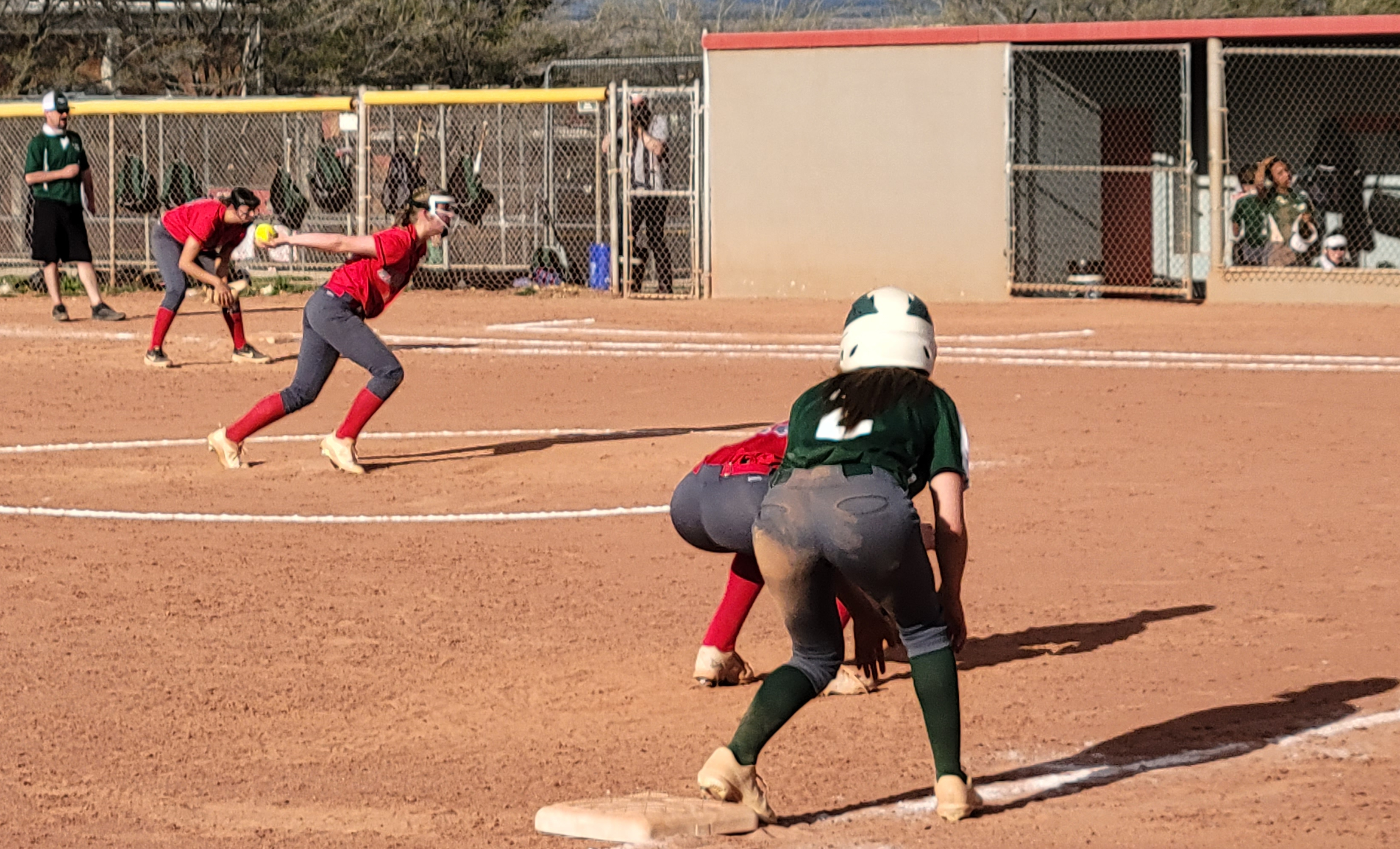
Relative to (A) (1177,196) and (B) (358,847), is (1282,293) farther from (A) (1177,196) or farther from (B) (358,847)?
(B) (358,847)

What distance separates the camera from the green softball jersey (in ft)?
16.4

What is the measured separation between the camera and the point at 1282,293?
22.3m

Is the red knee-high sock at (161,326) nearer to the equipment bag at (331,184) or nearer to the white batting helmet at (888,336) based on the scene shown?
the equipment bag at (331,184)

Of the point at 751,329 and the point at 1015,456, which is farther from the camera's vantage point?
the point at 751,329

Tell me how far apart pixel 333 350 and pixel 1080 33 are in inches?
534

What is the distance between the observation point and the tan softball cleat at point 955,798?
5090 millimetres

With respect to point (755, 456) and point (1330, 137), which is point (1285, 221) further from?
point (755, 456)

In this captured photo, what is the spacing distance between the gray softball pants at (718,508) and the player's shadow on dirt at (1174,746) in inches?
43.3

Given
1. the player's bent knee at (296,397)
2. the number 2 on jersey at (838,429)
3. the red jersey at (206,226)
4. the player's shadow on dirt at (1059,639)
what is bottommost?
the player's shadow on dirt at (1059,639)

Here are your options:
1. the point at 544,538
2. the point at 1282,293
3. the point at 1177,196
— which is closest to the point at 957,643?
the point at 544,538

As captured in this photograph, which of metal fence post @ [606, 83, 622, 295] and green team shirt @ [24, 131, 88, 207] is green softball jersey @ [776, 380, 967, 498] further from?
metal fence post @ [606, 83, 622, 295]

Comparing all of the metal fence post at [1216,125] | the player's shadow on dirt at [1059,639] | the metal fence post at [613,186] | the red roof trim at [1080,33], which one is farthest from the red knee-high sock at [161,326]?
the metal fence post at [1216,125]

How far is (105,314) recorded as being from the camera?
20.3 m

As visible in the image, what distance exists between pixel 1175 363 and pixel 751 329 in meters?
4.99
